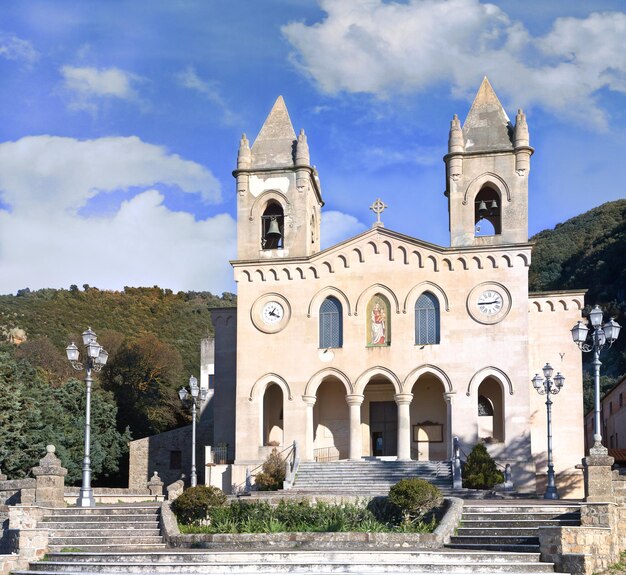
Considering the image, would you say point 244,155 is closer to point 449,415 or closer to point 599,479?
point 449,415

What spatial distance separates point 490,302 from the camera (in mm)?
36969

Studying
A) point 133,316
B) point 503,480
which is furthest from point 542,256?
point 503,480

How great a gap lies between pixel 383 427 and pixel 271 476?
7.01 metres

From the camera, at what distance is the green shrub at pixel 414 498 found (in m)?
22.1

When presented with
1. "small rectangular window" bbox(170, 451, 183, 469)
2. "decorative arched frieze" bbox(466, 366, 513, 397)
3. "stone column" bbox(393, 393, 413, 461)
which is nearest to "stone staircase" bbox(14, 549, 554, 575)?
"stone column" bbox(393, 393, 413, 461)

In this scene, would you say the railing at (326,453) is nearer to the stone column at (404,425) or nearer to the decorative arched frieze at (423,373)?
the stone column at (404,425)

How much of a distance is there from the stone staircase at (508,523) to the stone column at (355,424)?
1439 centimetres

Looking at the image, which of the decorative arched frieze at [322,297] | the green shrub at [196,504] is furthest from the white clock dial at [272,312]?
the green shrub at [196,504]

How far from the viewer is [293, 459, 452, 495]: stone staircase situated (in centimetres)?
3315

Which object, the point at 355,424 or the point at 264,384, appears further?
the point at 264,384

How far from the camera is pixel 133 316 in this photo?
8325cm

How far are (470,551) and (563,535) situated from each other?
1838 millimetres

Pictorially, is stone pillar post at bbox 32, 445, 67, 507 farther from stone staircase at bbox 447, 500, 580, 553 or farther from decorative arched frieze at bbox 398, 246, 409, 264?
decorative arched frieze at bbox 398, 246, 409, 264

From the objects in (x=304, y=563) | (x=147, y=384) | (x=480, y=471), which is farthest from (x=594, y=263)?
(x=304, y=563)
